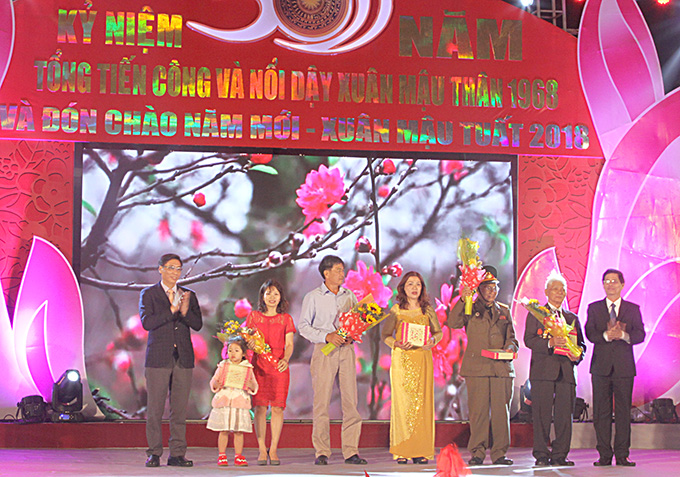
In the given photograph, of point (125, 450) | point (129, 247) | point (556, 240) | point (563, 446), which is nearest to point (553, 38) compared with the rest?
point (556, 240)

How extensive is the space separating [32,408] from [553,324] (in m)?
4.27

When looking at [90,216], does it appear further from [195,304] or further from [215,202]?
[195,304]

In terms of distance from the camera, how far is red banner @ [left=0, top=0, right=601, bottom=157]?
7.08 m

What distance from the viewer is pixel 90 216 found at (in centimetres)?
702

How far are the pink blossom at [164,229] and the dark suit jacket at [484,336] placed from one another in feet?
8.64

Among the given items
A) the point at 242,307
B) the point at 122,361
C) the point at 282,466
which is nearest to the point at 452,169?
the point at 242,307

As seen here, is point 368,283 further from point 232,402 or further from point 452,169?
point 232,402

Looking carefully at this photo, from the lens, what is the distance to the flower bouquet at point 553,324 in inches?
232

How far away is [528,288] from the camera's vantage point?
7367mm

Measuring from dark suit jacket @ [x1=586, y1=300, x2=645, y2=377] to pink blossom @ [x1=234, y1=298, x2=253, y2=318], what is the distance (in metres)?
2.87

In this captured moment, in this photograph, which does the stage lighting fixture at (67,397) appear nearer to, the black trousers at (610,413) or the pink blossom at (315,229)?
the pink blossom at (315,229)

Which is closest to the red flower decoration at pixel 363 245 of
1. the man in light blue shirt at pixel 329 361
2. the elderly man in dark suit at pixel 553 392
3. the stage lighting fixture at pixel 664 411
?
the man in light blue shirt at pixel 329 361

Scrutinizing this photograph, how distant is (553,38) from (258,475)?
493 centimetres

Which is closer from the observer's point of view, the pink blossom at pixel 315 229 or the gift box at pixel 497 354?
the gift box at pixel 497 354
